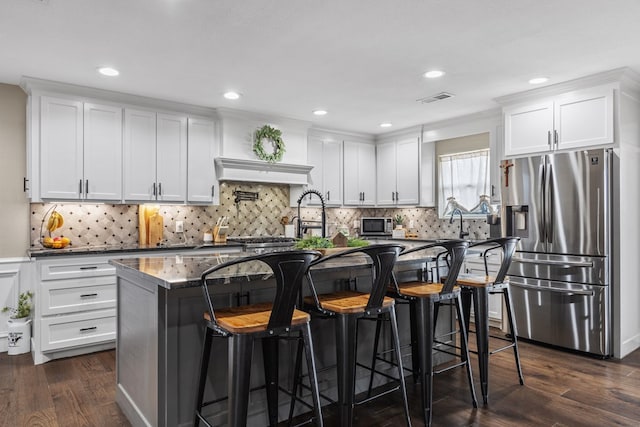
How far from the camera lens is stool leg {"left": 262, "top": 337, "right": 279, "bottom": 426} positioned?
86.0 inches

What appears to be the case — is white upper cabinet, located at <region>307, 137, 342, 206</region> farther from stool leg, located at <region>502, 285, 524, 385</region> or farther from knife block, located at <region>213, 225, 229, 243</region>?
stool leg, located at <region>502, 285, 524, 385</region>

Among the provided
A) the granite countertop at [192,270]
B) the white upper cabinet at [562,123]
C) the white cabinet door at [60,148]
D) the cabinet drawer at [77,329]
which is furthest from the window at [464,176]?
the white cabinet door at [60,148]

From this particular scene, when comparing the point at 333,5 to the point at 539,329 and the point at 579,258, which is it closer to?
the point at 579,258

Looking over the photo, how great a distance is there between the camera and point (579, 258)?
374 cm

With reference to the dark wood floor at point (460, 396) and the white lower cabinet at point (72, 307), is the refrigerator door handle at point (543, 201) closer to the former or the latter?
the dark wood floor at point (460, 396)

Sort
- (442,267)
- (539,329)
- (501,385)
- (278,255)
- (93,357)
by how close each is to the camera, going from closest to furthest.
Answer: (278,255) < (501,385) < (442,267) < (93,357) < (539,329)

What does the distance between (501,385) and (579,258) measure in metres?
1.47

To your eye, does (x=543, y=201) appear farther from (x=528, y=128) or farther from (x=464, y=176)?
(x=464, y=176)

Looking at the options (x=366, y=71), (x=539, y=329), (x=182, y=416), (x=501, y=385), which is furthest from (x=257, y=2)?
(x=539, y=329)

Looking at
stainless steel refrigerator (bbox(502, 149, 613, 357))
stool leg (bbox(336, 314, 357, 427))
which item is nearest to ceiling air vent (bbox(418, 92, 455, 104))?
stainless steel refrigerator (bbox(502, 149, 613, 357))

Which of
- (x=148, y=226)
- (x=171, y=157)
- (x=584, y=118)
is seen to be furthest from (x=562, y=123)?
(x=148, y=226)

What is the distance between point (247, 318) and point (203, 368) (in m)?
0.35

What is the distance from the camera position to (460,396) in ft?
9.33

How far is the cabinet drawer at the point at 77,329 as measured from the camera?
3562mm
